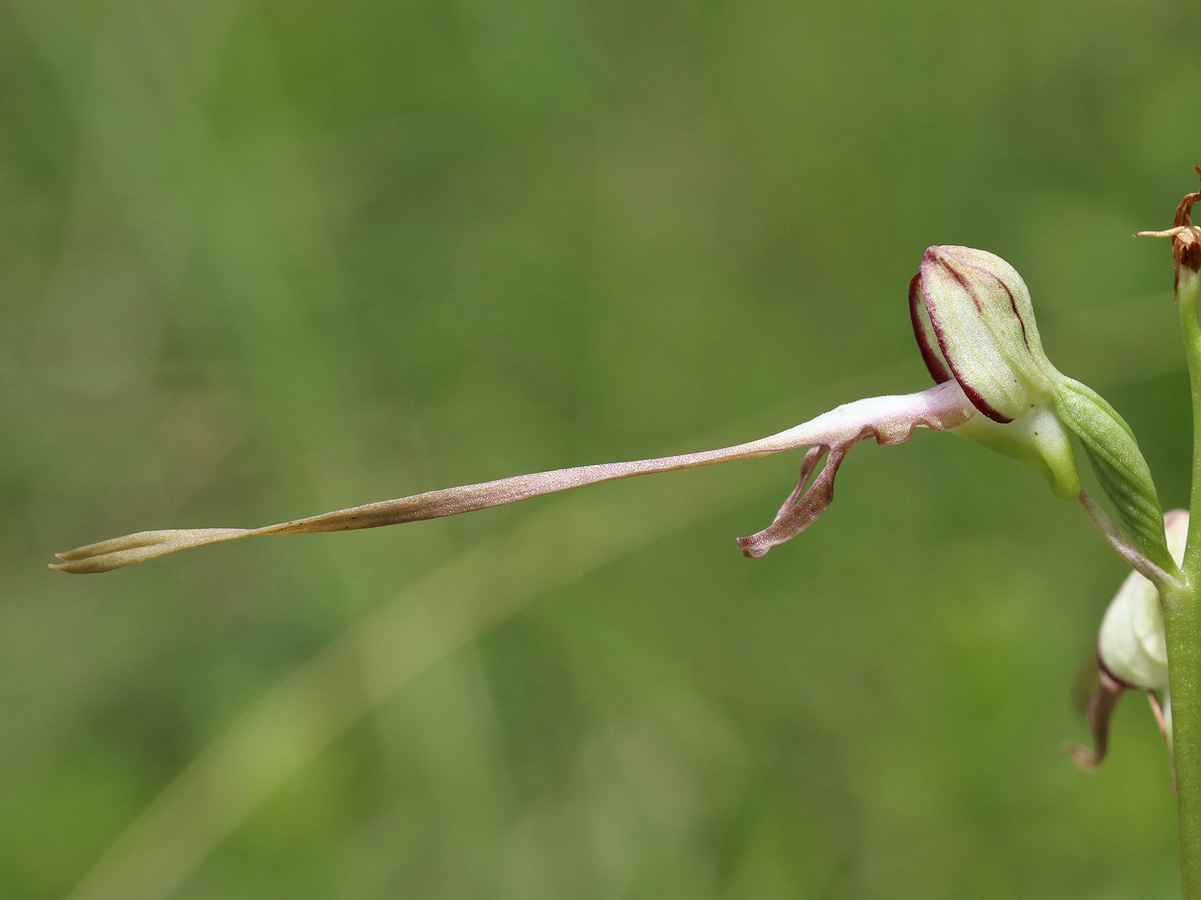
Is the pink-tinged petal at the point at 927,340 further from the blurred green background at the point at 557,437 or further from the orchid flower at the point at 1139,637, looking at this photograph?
the blurred green background at the point at 557,437

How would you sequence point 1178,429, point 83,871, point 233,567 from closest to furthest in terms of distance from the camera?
point 83,871 → point 1178,429 → point 233,567

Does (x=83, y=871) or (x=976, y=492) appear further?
(x=976, y=492)

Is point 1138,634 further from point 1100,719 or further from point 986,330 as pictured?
point 986,330

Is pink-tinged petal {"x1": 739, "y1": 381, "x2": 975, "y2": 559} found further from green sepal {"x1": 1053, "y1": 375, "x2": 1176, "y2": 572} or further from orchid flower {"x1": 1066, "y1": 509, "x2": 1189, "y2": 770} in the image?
orchid flower {"x1": 1066, "y1": 509, "x2": 1189, "y2": 770}

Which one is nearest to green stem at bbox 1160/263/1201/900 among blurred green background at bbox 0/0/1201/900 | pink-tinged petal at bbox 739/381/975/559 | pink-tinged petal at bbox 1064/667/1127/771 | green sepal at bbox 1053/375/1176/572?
green sepal at bbox 1053/375/1176/572

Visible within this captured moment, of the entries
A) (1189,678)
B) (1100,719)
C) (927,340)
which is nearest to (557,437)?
(1100,719)

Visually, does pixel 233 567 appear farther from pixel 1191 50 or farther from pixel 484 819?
pixel 1191 50

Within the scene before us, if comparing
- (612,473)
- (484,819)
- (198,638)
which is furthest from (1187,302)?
(198,638)
